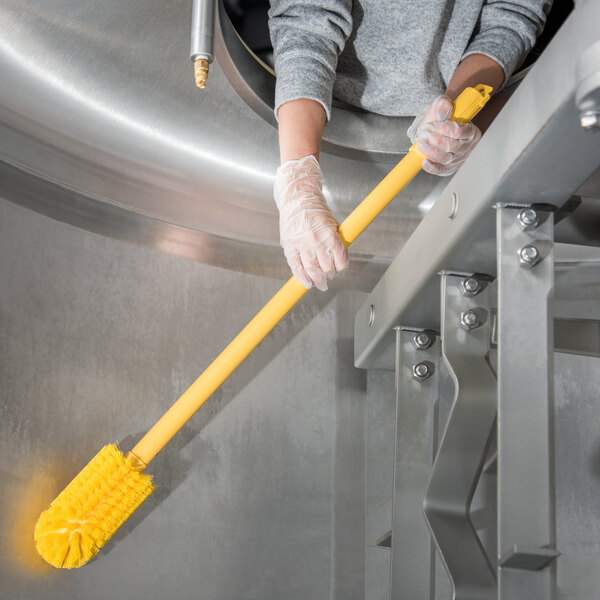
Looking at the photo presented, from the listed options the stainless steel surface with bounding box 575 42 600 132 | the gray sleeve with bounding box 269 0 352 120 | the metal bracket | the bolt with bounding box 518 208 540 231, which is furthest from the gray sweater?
the metal bracket

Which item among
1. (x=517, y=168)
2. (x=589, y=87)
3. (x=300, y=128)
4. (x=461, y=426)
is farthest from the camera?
(x=300, y=128)

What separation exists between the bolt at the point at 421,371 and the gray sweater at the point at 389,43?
37cm

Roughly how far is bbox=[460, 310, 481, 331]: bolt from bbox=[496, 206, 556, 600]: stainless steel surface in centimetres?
16

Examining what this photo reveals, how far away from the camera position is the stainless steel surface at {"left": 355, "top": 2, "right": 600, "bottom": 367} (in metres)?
0.51

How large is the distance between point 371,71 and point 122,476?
703mm

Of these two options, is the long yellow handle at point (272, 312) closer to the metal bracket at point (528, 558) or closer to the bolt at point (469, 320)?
the bolt at point (469, 320)

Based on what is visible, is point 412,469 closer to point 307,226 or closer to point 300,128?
point 307,226

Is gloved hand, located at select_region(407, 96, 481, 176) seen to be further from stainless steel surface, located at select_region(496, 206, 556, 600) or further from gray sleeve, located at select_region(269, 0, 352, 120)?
stainless steel surface, located at select_region(496, 206, 556, 600)

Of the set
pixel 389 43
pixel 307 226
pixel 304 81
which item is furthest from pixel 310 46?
pixel 307 226

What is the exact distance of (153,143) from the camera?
110 centimetres

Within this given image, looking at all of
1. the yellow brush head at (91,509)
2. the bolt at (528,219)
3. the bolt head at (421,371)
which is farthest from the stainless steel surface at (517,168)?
the yellow brush head at (91,509)

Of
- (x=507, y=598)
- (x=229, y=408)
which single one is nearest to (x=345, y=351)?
(x=229, y=408)

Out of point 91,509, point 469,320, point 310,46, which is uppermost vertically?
point 310,46

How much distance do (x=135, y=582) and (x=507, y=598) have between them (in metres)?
0.59
